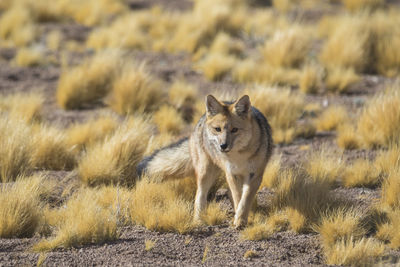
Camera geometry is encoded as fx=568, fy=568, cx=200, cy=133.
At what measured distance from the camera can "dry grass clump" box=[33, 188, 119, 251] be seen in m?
4.59

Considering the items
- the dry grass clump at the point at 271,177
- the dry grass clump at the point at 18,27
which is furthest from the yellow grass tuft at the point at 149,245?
the dry grass clump at the point at 18,27

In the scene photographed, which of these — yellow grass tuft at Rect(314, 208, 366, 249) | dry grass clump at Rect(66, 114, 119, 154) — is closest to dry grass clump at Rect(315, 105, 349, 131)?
dry grass clump at Rect(66, 114, 119, 154)

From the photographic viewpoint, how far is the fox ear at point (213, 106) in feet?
16.7

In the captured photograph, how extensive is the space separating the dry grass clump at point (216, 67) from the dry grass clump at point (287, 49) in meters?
0.82

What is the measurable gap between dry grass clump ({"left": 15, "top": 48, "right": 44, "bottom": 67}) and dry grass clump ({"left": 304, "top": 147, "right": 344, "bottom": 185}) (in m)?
7.11

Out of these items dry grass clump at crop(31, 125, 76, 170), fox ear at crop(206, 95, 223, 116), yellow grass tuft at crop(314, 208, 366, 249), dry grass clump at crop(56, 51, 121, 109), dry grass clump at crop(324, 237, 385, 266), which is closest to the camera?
dry grass clump at crop(324, 237, 385, 266)

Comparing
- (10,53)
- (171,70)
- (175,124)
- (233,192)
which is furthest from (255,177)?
(10,53)

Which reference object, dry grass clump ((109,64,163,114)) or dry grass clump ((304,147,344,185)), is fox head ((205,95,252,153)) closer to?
dry grass clump ((304,147,344,185))

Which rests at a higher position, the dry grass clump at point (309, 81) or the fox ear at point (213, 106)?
the fox ear at point (213, 106)

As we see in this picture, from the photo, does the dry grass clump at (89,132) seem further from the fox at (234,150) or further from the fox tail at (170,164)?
the fox at (234,150)

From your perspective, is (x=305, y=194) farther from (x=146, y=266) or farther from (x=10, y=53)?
(x=10, y=53)

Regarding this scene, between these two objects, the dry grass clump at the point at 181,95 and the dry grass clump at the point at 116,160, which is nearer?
the dry grass clump at the point at 116,160

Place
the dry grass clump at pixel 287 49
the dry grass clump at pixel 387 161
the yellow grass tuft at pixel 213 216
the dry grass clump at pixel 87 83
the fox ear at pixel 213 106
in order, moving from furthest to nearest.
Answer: the dry grass clump at pixel 287 49 → the dry grass clump at pixel 87 83 → the dry grass clump at pixel 387 161 → the yellow grass tuft at pixel 213 216 → the fox ear at pixel 213 106

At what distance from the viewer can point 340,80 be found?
10148 millimetres
